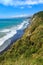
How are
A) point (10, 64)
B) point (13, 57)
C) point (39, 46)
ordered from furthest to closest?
point (39, 46)
point (13, 57)
point (10, 64)

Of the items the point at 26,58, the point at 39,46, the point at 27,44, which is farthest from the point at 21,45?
the point at 26,58

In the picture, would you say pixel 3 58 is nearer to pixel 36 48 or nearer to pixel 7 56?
pixel 7 56

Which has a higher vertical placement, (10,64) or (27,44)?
(27,44)

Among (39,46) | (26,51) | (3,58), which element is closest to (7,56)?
(3,58)

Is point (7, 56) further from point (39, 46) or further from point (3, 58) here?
point (39, 46)

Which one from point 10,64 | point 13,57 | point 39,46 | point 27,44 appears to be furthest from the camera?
point 27,44

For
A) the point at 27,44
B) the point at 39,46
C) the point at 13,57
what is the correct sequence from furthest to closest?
1. the point at 27,44
2. the point at 39,46
3. the point at 13,57

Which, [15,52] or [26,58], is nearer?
[26,58]

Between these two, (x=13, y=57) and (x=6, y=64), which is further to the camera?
(x=13, y=57)

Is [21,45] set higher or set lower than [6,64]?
higher
